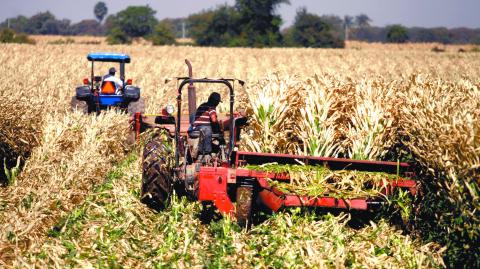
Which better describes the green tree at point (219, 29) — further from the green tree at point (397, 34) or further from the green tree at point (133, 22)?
the green tree at point (397, 34)

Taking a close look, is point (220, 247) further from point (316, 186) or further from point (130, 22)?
point (130, 22)

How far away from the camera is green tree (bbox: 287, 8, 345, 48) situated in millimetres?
64812

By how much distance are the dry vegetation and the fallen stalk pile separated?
290mm

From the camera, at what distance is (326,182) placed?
631 centimetres

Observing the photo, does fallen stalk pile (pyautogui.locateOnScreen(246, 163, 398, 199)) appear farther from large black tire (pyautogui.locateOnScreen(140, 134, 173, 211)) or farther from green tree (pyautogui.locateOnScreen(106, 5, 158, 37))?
green tree (pyautogui.locateOnScreen(106, 5, 158, 37))

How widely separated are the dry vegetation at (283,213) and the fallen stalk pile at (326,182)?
29cm

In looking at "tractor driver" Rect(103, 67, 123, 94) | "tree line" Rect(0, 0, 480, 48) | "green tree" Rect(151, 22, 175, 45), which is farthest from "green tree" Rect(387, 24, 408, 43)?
"tractor driver" Rect(103, 67, 123, 94)

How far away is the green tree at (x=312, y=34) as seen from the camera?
64.8m

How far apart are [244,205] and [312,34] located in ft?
203

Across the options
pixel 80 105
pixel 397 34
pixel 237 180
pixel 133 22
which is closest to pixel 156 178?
pixel 237 180

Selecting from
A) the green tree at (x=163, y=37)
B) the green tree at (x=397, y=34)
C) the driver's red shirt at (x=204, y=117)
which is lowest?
the driver's red shirt at (x=204, y=117)

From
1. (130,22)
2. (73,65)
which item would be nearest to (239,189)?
(73,65)

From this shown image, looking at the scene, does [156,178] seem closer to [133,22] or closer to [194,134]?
[194,134]

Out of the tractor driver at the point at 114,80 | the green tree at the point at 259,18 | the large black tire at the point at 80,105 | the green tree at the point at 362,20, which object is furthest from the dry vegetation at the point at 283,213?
the green tree at the point at 362,20
